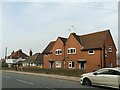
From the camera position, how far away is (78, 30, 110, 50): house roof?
145ft

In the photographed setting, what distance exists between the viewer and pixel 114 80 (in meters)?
16.0

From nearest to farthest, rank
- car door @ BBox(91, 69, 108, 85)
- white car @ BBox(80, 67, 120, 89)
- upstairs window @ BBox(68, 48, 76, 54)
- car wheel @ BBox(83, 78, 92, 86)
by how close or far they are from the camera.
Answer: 1. white car @ BBox(80, 67, 120, 89)
2. car door @ BBox(91, 69, 108, 85)
3. car wheel @ BBox(83, 78, 92, 86)
4. upstairs window @ BBox(68, 48, 76, 54)

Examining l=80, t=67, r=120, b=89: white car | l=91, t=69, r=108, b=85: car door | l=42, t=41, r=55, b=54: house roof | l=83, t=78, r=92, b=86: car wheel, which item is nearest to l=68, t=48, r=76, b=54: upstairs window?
l=42, t=41, r=55, b=54: house roof

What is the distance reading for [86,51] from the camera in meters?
45.8

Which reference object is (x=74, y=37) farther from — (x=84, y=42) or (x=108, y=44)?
(x=108, y=44)

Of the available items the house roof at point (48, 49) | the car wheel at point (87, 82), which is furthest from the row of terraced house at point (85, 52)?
the car wheel at point (87, 82)

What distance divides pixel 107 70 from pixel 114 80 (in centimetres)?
119

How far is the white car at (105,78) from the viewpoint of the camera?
16000 millimetres

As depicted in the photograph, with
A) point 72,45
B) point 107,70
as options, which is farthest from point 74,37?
point 107,70

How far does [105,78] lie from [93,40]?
30117mm

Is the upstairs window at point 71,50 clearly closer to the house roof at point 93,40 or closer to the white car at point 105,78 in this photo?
the house roof at point 93,40

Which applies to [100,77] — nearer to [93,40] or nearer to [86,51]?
[86,51]

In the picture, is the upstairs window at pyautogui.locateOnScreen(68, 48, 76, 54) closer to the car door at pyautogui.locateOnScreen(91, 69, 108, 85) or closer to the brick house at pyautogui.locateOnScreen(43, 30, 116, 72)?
the brick house at pyautogui.locateOnScreen(43, 30, 116, 72)

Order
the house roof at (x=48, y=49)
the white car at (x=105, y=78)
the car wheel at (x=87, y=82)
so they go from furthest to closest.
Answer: the house roof at (x=48, y=49) < the car wheel at (x=87, y=82) < the white car at (x=105, y=78)
